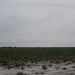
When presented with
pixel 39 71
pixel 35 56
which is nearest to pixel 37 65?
pixel 39 71

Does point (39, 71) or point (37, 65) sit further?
point (37, 65)

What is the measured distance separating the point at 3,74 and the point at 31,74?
274 centimetres

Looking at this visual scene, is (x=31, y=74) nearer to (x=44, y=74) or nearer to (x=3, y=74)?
(x=44, y=74)

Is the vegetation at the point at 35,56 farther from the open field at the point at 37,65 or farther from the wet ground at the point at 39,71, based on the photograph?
the wet ground at the point at 39,71

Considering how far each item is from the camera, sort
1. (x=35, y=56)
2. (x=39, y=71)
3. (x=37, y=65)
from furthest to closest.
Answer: (x=35, y=56) < (x=37, y=65) < (x=39, y=71)

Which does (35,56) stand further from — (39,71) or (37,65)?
(39,71)

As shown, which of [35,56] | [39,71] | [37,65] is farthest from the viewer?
[35,56]

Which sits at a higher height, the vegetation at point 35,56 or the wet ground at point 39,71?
the vegetation at point 35,56

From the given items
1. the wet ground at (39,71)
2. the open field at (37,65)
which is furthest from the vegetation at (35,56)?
the wet ground at (39,71)

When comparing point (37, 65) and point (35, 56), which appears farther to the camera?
point (35, 56)

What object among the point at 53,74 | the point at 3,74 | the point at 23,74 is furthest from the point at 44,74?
the point at 3,74

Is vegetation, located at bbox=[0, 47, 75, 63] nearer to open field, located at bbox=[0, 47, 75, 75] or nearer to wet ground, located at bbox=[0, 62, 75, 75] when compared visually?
open field, located at bbox=[0, 47, 75, 75]

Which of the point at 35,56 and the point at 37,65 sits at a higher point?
the point at 35,56

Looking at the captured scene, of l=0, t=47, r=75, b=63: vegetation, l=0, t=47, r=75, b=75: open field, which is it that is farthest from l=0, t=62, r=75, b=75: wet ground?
l=0, t=47, r=75, b=63: vegetation
